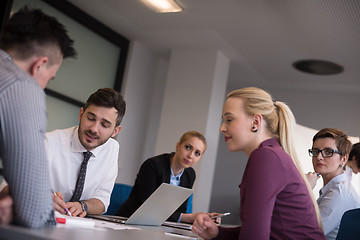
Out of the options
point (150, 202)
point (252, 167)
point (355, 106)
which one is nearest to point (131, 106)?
point (355, 106)

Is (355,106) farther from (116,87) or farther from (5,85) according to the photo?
(5,85)

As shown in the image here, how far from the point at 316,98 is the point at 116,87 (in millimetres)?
3468

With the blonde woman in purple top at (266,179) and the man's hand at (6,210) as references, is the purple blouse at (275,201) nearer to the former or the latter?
the blonde woman in purple top at (266,179)

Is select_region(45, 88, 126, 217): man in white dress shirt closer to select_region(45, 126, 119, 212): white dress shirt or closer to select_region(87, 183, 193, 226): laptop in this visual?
select_region(45, 126, 119, 212): white dress shirt

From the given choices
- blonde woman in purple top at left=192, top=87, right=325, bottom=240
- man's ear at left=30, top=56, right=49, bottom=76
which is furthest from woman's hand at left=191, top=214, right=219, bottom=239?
man's ear at left=30, top=56, right=49, bottom=76

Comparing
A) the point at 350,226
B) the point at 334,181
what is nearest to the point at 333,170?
the point at 334,181

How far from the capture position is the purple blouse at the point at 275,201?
1429mm

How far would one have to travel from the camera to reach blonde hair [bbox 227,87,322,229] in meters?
1.73

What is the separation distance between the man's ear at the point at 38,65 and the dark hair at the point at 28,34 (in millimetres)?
19

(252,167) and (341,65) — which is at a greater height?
(341,65)

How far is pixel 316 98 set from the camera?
686 cm

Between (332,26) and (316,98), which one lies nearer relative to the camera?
(332,26)

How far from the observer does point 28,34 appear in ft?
4.19

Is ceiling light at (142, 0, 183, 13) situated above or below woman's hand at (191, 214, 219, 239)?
above
